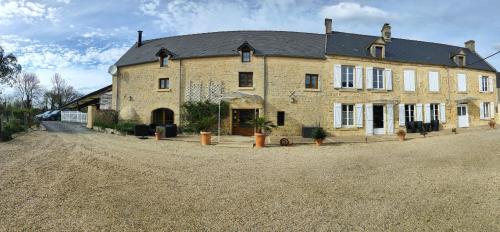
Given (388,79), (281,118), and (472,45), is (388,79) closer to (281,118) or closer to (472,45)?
(281,118)

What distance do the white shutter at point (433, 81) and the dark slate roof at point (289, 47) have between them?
2.87ft

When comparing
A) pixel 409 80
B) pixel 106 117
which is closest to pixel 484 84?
pixel 409 80

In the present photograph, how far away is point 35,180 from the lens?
5.84m

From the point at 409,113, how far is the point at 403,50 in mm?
4978

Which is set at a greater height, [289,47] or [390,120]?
[289,47]

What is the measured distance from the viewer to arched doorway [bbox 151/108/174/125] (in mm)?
18047

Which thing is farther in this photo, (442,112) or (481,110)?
(481,110)

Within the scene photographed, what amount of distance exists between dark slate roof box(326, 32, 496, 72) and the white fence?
966 inches

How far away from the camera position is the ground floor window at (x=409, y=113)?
1841cm

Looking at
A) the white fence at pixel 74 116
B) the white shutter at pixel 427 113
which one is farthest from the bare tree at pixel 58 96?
the white shutter at pixel 427 113

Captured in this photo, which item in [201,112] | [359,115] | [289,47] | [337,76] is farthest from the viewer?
[289,47]

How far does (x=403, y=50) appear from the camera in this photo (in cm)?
1991

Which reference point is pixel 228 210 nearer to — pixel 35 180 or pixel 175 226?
pixel 175 226

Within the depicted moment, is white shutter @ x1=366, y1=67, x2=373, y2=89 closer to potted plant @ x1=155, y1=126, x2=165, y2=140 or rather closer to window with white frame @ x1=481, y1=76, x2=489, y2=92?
window with white frame @ x1=481, y1=76, x2=489, y2=92
